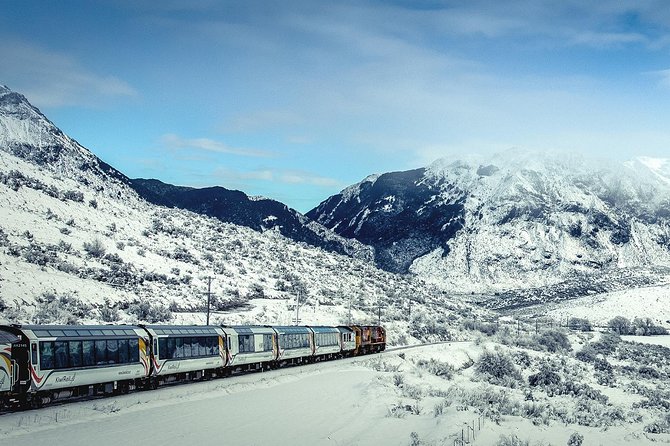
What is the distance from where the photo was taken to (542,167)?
19438cm

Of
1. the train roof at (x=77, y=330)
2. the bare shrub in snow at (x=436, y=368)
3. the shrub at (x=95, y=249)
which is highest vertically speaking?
the shrub at (x=95, y=249)

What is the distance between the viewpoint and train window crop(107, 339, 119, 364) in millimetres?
25844

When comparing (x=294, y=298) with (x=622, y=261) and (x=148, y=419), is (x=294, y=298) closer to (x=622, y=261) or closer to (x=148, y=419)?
(x=148, y=419)

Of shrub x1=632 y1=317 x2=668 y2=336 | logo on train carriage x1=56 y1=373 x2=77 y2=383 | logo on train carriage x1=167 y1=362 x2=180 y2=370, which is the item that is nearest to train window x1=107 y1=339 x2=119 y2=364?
logo on train carriage x1=56 y1=373 x2=77 y2=383

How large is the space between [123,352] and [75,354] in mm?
2615

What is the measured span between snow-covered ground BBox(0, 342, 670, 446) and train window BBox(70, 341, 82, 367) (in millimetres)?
1509

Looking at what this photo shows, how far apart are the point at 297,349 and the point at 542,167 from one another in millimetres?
167102

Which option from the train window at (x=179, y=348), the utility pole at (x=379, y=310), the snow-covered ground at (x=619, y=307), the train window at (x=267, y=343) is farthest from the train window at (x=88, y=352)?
the snow-covered ground at (x=619, y=307)

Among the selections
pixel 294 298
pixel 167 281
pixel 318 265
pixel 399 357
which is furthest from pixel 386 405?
pixel 318 265

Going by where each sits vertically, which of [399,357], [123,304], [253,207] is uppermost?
[253,207]

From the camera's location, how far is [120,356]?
86.4ft

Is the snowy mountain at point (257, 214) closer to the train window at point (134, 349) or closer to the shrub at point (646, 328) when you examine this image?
the shrub at point (646, 328)

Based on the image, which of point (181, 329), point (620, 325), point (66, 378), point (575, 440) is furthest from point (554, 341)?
point (66, 378)

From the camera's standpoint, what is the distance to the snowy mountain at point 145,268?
54406mm
